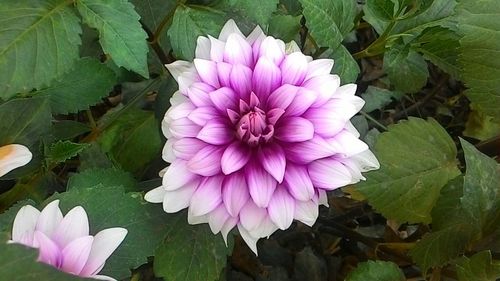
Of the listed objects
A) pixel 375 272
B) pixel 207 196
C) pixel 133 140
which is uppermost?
pixel 207 196

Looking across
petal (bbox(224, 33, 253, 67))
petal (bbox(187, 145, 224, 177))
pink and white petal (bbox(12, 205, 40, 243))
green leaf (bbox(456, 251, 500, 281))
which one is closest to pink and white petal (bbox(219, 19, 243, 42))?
petal (bbox(224, 33, 253, 67))

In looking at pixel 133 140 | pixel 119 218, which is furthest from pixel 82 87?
pixel 119 218

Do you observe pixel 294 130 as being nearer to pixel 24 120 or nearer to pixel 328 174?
pixel 328 174

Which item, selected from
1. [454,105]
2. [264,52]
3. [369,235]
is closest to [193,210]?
[264,52]

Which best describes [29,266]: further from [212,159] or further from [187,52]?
[187,52]

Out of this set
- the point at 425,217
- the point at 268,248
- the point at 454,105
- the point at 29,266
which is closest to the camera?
the point at 29,266

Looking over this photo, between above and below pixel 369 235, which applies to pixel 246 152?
above

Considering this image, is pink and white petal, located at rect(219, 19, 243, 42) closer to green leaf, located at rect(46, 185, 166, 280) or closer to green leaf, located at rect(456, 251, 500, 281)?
green leaf, located at rect(46, 185, 166, 280)
